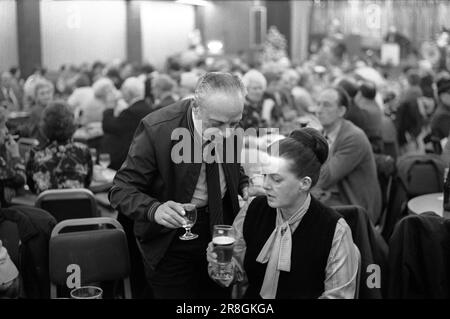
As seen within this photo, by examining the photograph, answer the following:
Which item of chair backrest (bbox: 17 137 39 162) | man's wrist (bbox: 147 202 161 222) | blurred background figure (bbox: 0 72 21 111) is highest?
blurred background figure (bbox: 0 72 21 111)

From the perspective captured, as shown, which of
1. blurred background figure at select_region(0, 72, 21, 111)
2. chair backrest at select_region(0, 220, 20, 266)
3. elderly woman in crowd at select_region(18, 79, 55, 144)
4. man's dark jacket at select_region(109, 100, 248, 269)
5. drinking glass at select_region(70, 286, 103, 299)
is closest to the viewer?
drinking glass at select_region(70, 286, 103, 299)

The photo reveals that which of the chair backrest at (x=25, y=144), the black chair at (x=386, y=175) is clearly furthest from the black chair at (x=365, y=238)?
the chair backrest at (x=25, y=144)

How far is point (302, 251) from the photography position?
93.0 inches

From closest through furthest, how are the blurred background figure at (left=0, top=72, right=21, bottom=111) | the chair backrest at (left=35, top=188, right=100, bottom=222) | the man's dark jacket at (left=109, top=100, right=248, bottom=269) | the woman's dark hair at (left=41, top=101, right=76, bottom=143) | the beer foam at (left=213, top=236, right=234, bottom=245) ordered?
the beer foam at (left=213, top=236, right=234, bottom=245)
the man's dark jacket at (left=109, top=100, right=248, bottom=269)
the chair backrest at (left=35, top=188, right=100, bottom=222)
the woman's dark hair at (left=41, top=101, right=76, bottom=143)
the blurred background figure at (left=0, top=72, right=21, bottom=111)

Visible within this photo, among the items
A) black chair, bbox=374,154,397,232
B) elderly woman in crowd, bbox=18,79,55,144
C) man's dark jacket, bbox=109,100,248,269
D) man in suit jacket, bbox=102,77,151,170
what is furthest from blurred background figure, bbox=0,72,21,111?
man's dark jacket, bbox=109,100,248,269

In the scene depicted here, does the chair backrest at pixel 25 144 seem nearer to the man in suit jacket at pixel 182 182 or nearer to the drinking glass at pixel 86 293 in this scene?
the man in suit jacket at pixel 182 182

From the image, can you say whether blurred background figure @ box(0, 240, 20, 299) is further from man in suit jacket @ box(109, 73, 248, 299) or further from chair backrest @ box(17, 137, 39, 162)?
chair backrest @ box(17, 137, 39, 162)

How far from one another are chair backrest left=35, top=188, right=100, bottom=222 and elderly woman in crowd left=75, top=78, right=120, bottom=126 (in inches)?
134

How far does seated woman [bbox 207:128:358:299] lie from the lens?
2328 millimetres

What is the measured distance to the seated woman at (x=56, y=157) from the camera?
3965mm

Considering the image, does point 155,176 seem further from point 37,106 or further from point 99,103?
point 99,103

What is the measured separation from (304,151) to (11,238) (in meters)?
1.55

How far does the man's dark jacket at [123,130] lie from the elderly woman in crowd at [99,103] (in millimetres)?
1638
